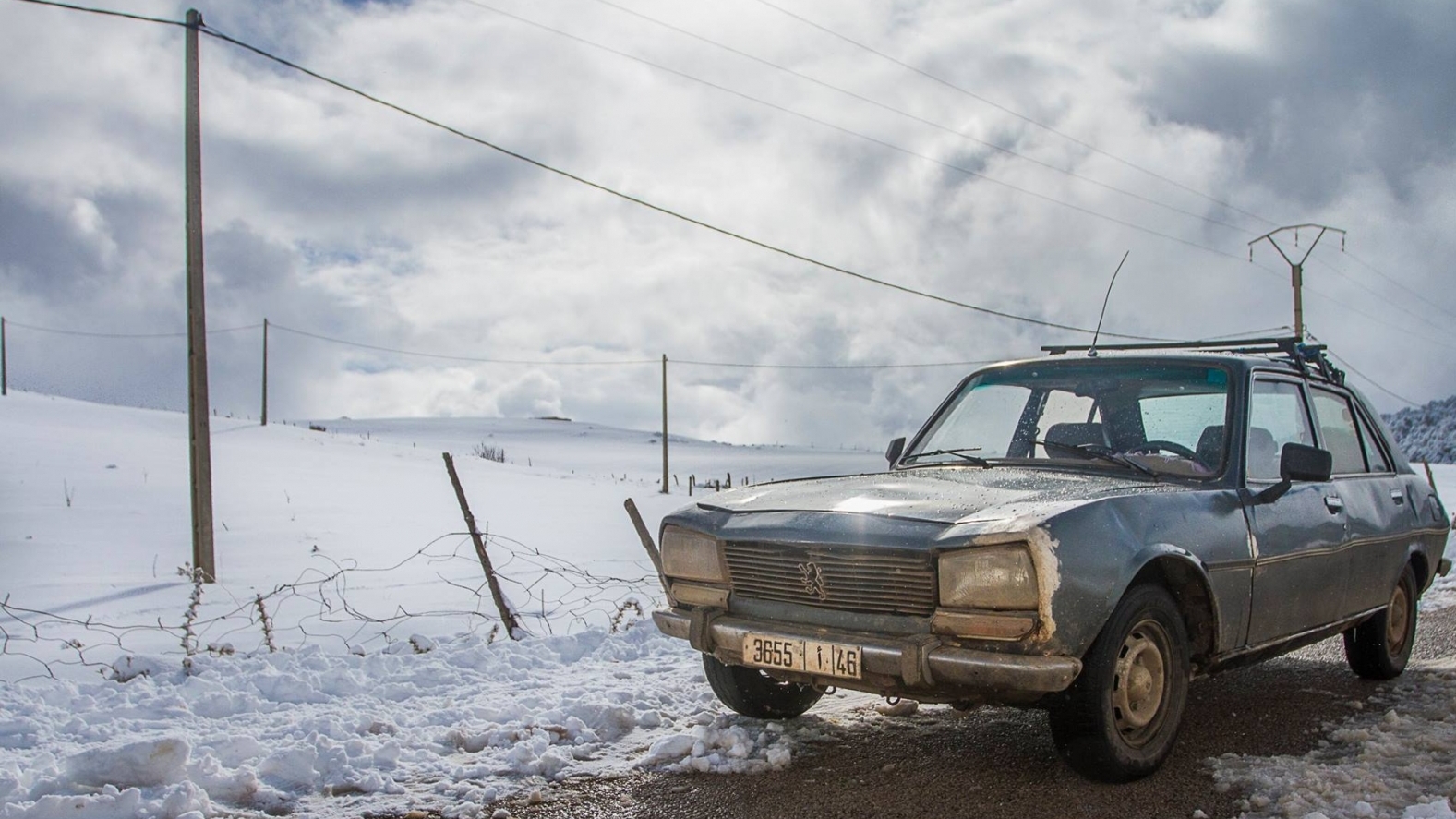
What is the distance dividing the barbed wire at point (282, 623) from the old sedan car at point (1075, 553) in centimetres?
280

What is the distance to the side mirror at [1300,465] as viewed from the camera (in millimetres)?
4535

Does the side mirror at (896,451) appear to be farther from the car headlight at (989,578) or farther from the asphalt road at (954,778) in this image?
the car headlight at (989,578)

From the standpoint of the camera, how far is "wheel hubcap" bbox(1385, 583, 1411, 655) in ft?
19.2

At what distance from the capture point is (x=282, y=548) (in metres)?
13.0

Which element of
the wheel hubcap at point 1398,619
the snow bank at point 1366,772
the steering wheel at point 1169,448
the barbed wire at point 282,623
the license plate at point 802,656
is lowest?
the barbed wire at point 282,623

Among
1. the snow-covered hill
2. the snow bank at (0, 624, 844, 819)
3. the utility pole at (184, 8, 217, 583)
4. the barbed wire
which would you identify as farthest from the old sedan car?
the snow-covered hill

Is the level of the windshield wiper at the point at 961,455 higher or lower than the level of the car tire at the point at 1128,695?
higher

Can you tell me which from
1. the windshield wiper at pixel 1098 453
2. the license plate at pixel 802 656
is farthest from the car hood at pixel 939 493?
the license plate at pixel 802 656

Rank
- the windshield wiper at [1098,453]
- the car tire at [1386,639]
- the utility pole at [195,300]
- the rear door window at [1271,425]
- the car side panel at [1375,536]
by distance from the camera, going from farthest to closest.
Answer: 1. the utility pole at [195,300]
2. the car tire at [1386,639]
3. the car side panel at [1375,536]
4. the rear door window at [1271,425]
5. the windshield wiper at [1098,453]

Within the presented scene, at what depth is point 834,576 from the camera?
3854 mm

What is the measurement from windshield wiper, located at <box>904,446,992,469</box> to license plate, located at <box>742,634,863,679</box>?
5.01 feet

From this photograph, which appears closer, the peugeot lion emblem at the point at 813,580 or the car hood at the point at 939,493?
the car hood at the point at 939,493

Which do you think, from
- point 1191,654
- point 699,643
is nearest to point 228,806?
point 699,643

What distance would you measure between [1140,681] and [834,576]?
1.22m
